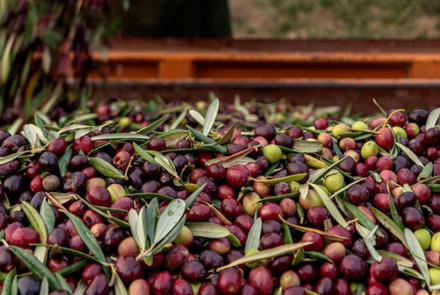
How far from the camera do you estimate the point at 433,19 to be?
6.32 meters

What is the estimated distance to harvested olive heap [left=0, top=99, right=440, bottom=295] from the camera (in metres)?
0.88

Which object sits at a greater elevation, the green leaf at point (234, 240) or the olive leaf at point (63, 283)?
the olive leaf at point (63, 283)

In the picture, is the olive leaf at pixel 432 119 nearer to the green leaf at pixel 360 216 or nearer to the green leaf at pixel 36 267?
the green leaf at pixel 360 216

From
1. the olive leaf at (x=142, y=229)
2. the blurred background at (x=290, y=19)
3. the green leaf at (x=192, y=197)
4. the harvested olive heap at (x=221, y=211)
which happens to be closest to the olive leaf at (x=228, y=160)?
the harvested olive heap at (x=221, y=211)

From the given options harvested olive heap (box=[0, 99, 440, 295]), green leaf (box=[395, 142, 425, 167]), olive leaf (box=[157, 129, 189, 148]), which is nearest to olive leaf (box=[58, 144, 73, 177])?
harvested olive heap (box=[0, 99, 440, 295])

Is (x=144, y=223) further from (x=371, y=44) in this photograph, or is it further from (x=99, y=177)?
(x=371, y=44)

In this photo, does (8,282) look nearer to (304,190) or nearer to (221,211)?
(221,211)

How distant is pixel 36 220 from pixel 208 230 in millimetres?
334

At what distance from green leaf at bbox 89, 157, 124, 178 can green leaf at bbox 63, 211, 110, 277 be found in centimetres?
15

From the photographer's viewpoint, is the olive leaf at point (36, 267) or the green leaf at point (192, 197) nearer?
the olive leaf at point (36, 267)

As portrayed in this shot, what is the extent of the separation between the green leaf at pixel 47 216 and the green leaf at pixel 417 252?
0.69 metres

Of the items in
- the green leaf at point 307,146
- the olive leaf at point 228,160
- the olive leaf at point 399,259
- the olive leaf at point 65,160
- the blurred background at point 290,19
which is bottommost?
the blurred background at point 290,19

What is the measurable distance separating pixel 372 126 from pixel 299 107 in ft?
3.20

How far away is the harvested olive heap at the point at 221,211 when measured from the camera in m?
0.88
